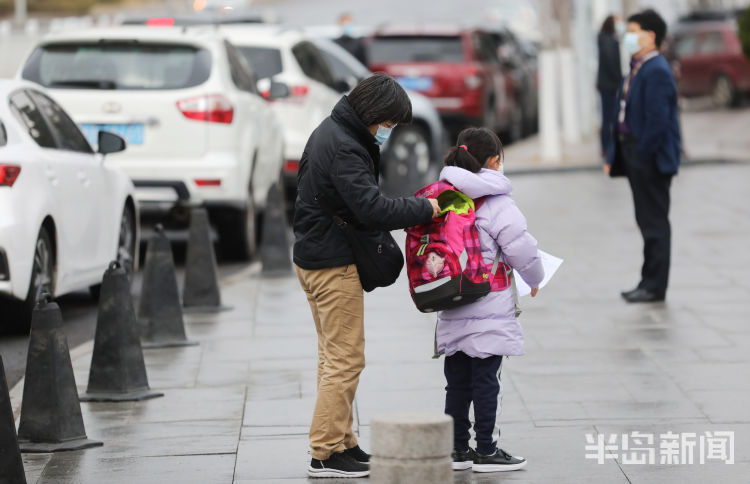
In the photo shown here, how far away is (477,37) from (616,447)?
16.4 meters

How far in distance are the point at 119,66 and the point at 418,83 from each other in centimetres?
938

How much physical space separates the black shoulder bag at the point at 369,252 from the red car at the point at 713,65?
1013 inches

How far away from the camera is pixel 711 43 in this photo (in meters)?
31.3

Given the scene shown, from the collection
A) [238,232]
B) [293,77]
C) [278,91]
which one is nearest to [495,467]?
[238,232]

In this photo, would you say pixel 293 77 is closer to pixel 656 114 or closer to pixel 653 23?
pixel 653 23

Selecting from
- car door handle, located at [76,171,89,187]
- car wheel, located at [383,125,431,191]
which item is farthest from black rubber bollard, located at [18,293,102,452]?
car wheel, located at [383,125,431,191]

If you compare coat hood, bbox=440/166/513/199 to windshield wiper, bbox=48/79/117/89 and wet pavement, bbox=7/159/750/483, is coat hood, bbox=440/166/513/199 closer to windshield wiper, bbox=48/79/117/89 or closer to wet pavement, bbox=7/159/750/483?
wet pavement, bbox=7/159/750/483

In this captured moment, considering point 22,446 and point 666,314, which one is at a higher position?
point 22,446

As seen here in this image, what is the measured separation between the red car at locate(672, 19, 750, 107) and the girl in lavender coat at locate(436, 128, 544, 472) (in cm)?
2547

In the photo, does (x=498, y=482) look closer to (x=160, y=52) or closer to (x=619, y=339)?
(x=619, y=339)

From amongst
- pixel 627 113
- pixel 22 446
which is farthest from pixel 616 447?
pixel 627 113

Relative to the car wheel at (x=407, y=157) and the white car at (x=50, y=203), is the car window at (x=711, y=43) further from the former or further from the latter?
the white car at (x=50, y=203)

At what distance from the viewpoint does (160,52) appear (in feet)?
40.6

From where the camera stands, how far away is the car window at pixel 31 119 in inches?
379
